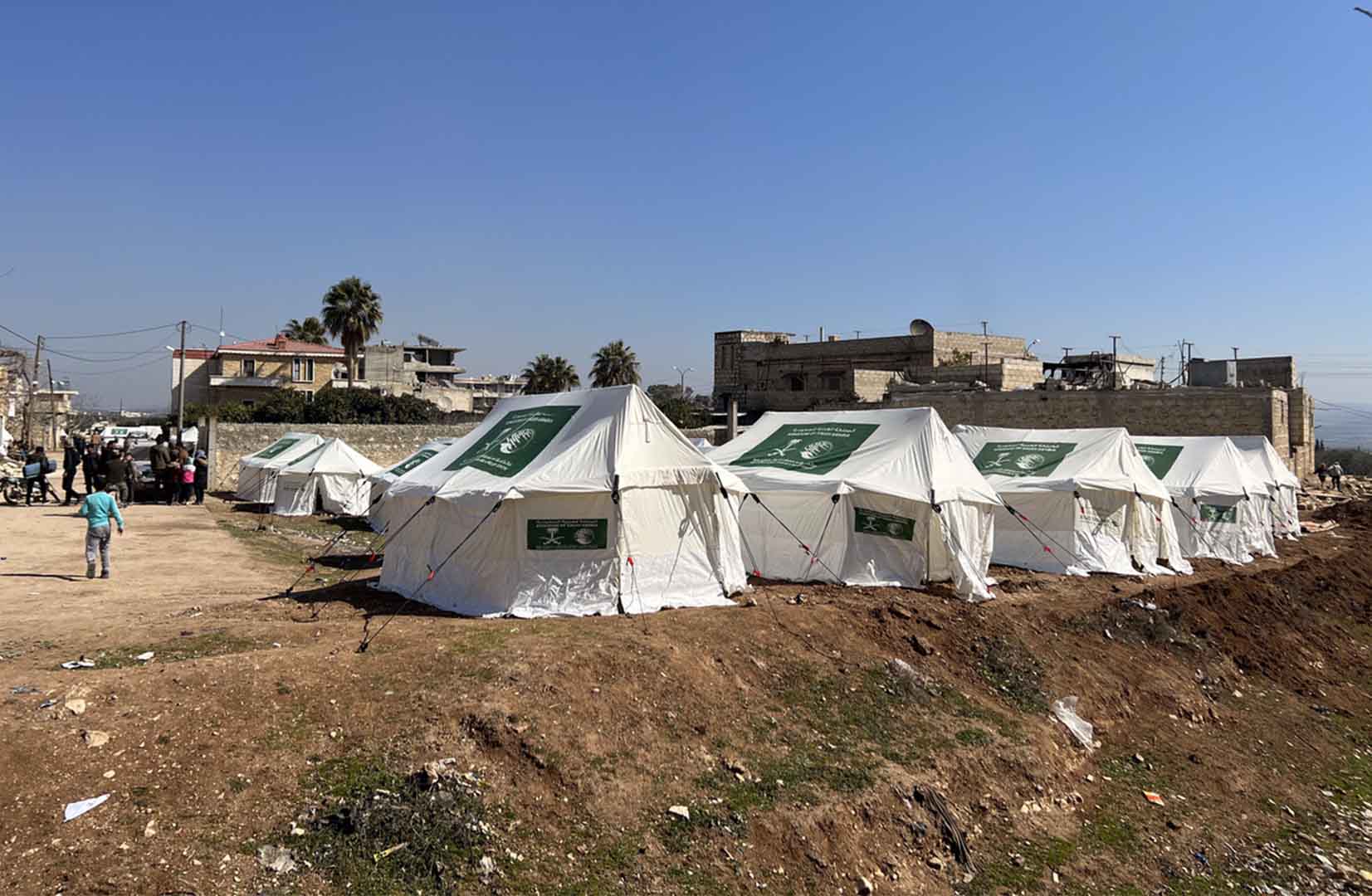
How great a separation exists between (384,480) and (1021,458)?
48.0 feet

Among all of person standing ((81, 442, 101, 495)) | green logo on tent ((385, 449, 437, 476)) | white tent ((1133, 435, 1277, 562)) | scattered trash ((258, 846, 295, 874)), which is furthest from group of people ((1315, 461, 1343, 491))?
person standing ((81, 442, 101, 495))

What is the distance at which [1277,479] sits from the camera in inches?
972

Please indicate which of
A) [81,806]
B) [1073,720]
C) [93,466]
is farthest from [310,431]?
[1073,720]

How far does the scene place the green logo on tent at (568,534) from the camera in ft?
36.0

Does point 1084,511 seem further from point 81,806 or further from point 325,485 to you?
point 325,485

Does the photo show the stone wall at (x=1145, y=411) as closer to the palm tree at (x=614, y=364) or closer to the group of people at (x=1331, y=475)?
the group of people at (x=1331, y=475)

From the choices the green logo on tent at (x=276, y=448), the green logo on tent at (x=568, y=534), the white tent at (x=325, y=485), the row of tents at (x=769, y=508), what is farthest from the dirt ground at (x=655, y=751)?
the green logo on tent at (x=276, y=448)

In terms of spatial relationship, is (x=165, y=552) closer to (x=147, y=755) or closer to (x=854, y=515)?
(x=147, y=755)

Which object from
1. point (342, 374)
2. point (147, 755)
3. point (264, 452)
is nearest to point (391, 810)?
point (147, 755)

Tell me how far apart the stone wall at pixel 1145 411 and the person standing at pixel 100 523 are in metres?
26.7

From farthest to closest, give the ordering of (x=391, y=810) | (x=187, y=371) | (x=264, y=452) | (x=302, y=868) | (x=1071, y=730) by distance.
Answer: (x=187, y=371)
(x=264, y=452)
(x=1071, y=730)
(x=391, y=810)
(x=302, y=868)

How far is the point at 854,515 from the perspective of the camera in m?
14.3

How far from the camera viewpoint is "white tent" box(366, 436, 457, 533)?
49.9ft

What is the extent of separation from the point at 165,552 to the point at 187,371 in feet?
160
